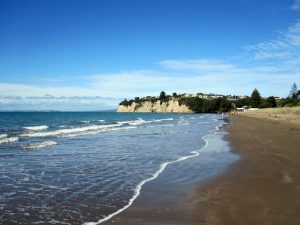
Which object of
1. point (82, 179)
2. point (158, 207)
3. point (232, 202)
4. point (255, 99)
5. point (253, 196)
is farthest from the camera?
point (255, 99)

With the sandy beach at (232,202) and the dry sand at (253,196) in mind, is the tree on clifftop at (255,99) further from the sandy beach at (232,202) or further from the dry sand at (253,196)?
the sandy beach at (232,202)

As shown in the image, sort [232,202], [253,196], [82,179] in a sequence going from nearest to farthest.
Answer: [232,202], [253,196], [82,179]

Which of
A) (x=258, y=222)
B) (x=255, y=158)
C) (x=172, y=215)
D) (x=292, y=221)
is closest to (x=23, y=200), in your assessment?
(x=172, y=215)

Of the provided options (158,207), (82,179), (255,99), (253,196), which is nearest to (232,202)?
(253,196)

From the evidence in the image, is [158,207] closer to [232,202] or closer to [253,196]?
[232,202]

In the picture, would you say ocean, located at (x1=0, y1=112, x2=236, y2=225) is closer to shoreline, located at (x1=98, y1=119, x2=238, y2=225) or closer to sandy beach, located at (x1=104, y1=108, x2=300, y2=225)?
shoreline, located at (x1=98, y1=119, x2=238, y2=225)

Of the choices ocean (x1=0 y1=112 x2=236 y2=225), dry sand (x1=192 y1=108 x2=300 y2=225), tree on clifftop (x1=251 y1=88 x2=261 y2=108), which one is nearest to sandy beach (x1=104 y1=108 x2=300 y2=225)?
dry sand (x1=192 y1=108 x2=300 y2=225)

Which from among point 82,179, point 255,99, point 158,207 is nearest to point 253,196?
point 158,207

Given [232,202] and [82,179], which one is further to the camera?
[82,179]

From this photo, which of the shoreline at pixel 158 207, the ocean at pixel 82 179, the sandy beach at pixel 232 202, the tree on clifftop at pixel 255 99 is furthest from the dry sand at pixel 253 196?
the tree on clifftop at pixel 255 99

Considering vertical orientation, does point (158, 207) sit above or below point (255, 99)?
below

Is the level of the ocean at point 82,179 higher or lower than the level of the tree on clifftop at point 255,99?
lower

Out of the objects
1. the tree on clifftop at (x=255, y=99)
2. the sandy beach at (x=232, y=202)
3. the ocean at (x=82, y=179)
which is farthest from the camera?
the tree on clifftop at (x=255, y=99)

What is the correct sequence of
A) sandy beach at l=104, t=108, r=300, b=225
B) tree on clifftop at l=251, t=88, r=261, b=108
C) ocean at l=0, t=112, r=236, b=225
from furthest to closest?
tree on clifftop at l=251, t=88, r=261, b=108 < ocean at l=0, t=112, r=236, b=225 < sandy beach at l=104, t=108, r=300, b=225
